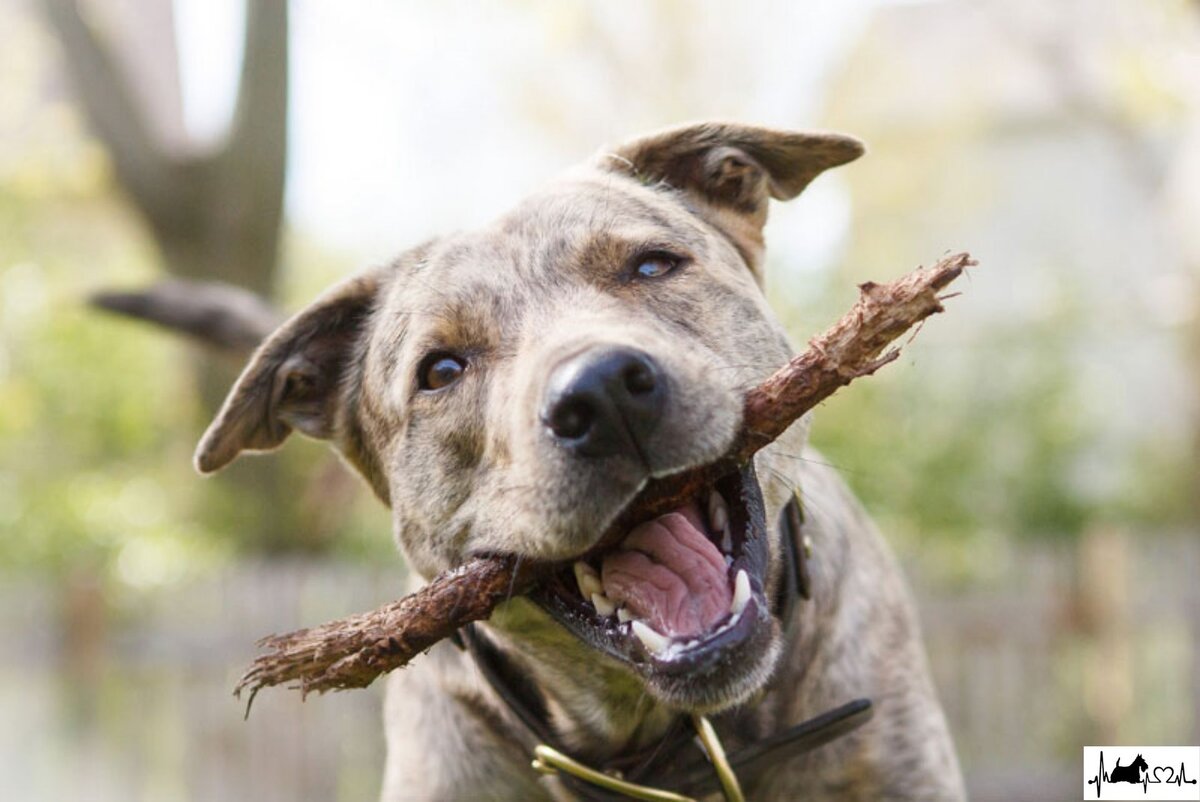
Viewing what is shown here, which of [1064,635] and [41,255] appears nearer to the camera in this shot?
[1064,635]

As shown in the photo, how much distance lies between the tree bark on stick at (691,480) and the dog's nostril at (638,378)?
10.0 inches

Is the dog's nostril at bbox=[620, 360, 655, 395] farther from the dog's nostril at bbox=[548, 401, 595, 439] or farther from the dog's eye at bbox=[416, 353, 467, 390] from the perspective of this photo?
the dog's eye at bbox=[416, 353, 467, 390]

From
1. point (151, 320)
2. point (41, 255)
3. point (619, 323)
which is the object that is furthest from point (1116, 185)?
point (619, 323)

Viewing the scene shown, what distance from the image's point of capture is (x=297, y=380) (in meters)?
3.96

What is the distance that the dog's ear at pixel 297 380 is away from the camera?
3.74 m

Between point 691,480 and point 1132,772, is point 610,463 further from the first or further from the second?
point 1132,772

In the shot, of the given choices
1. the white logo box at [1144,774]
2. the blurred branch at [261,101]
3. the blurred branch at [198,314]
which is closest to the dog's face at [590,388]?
the white logo box at [1144,774]

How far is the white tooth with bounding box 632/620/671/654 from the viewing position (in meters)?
2.83

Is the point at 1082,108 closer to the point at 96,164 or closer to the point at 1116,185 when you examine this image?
the point at 1116,185

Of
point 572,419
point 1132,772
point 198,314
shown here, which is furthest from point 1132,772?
point 198,314

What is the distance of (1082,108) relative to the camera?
24109mm

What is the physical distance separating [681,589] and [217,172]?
8808 mm

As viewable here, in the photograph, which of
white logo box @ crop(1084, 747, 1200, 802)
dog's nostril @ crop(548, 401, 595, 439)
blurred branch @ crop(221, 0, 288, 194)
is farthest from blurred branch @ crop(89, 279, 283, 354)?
blurred branch @ crop(221, 0, 288, 194)

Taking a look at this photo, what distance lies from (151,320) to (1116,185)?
22.8 meters
